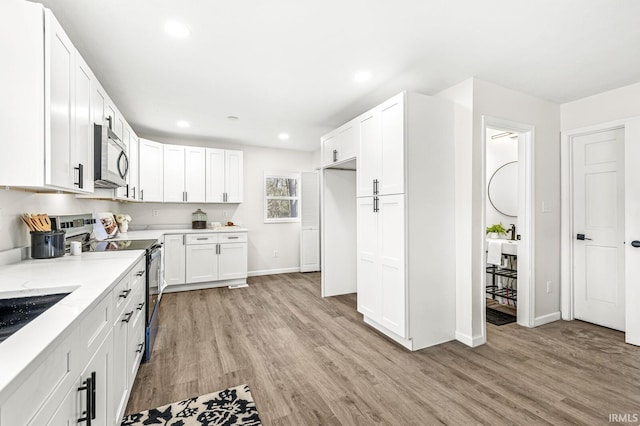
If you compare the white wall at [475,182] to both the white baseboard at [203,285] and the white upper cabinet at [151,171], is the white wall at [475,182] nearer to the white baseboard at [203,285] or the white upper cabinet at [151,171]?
the white baseboard at [203,285]

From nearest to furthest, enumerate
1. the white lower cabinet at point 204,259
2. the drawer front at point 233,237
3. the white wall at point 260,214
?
the white lower cabinet at point 204,259, the drawer front at point 233,237, the white wall at point 260,214

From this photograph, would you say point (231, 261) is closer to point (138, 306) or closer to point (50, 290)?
point (138, 306)

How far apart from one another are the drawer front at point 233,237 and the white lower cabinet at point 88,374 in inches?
111

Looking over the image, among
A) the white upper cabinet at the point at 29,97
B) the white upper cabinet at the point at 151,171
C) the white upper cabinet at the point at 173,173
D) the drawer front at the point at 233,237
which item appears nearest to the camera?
the white upper cabinet at the point at 29,97

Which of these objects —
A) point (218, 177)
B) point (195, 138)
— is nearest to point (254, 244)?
point (218, 177)

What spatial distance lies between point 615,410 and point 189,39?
3.83 meters

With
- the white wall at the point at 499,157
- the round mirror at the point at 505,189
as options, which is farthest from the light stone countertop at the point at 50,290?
the round mirror at the point at 505,189

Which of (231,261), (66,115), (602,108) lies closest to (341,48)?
(66,115)

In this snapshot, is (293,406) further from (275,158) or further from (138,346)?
(275,158)

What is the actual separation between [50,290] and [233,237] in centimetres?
364

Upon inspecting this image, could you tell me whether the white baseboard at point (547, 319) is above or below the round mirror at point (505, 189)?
below

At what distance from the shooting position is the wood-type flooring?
1839 mm

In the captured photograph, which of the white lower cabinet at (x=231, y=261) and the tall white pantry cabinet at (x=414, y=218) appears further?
the white lower cabinet at (x=231, y=261)

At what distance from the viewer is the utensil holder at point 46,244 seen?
1.95 metres
